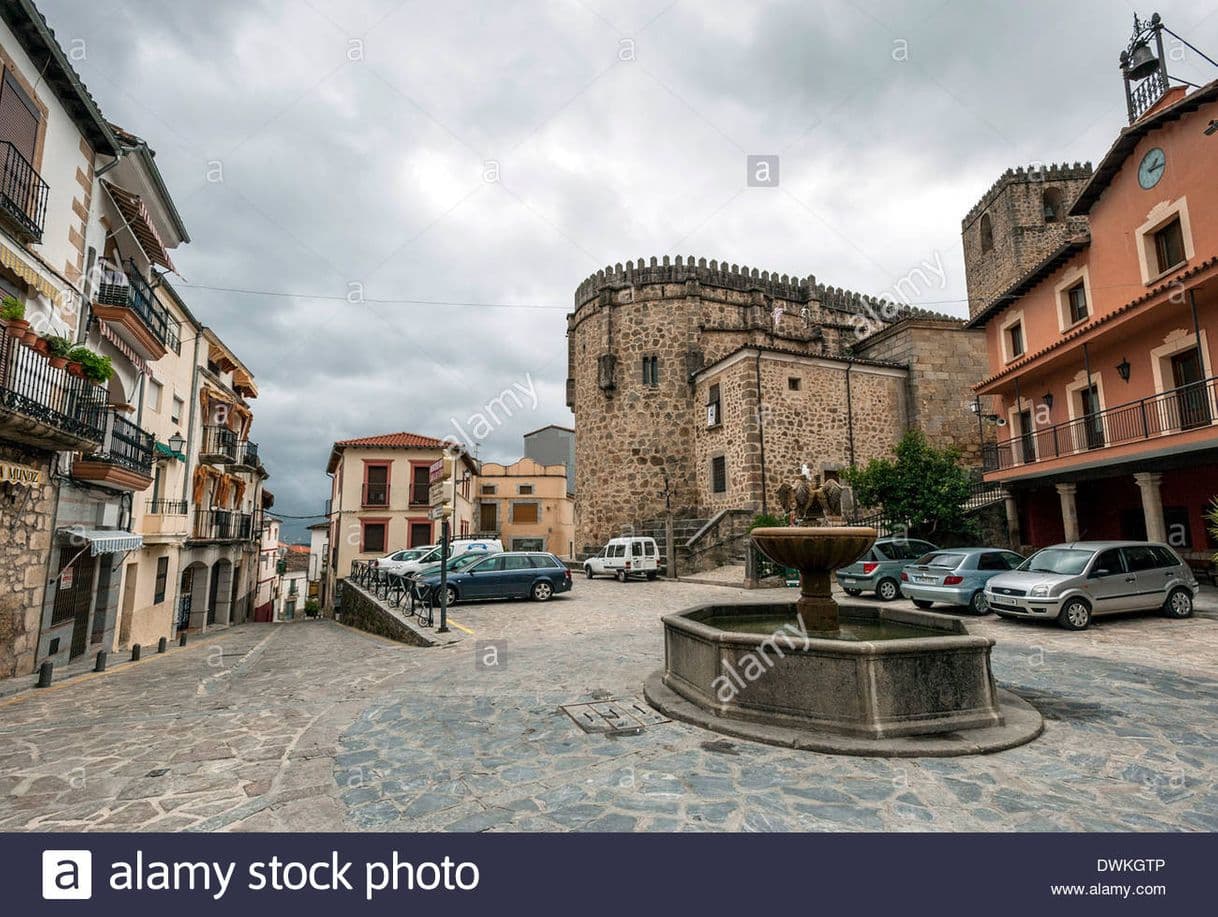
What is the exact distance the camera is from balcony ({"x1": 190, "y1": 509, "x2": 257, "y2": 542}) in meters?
20.4

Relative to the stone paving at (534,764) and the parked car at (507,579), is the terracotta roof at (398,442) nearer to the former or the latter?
the parked car at (507,579)

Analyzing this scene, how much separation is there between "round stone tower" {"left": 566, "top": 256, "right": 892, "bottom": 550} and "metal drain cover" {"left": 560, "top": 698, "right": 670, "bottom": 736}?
64.0 ft

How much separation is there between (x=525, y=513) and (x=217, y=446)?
75.1 feet

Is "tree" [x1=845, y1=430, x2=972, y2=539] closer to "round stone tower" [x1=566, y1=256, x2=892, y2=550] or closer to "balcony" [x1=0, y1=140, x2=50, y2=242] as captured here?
"round stone tower" [x1=566, y1=256, x2=892, y2=550]

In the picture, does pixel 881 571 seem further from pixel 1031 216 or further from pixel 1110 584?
pixel 1031 216

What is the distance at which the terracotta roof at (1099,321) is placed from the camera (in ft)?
38.9

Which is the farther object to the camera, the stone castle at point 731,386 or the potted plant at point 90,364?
the stone castle at point 731,386

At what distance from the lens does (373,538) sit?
3102 centimetres

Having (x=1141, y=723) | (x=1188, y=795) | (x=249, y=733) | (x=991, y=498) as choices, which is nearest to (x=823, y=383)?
(x=991, y=498)

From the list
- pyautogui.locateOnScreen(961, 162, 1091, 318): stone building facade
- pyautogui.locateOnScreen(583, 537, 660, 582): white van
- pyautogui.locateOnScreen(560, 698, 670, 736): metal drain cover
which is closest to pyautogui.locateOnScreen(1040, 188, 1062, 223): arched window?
pyautogui.locateOnScreen(961, 162, 1091, 318): stone building facade

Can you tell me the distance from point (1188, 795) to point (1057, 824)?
1.14m

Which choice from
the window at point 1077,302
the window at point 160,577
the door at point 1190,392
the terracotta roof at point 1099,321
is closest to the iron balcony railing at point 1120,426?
the door at point 1190,392
